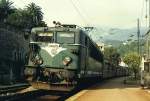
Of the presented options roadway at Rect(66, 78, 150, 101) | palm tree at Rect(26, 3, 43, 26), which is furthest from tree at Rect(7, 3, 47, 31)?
roadway at Rect(66, 78, 150, 101)

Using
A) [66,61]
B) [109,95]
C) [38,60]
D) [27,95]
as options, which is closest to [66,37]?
[66,61]

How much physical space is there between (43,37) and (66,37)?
4.14 feet

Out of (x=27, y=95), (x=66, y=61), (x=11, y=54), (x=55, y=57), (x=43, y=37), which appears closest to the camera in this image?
(x=27, y=95)

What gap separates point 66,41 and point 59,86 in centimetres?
259

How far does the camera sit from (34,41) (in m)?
23.4

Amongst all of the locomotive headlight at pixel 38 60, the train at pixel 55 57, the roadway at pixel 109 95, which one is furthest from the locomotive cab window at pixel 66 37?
the roadway at pixel 109 95

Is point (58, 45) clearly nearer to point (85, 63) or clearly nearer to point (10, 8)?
point (85, 63)

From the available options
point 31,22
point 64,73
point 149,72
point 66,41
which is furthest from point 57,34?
point 31,22

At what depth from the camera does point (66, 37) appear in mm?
23422

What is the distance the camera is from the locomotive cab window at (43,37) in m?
23.5

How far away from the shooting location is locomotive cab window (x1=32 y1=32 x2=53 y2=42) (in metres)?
23.5

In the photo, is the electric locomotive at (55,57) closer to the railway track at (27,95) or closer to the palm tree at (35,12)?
the railway track at (27,95)

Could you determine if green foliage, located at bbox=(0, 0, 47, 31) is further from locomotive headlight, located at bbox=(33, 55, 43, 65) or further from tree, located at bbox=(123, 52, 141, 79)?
locomotive headlight, located at bbox=(33, 55, 43, 65)

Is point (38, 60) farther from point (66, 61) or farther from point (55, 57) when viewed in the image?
point (66, 61)
